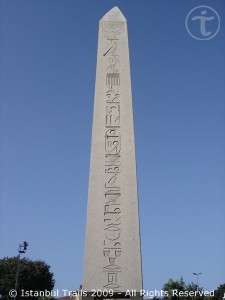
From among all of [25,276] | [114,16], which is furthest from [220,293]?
[114,16]

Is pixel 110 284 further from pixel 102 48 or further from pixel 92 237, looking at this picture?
pixel 102 48

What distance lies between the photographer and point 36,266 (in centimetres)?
3328

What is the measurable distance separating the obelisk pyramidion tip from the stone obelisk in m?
0.40

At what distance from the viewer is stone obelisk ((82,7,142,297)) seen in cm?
640

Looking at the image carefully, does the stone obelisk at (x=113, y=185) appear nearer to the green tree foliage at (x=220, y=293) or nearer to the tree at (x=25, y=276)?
the green tree foliage at (x=220, y=293)

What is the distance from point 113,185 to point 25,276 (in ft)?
89.8

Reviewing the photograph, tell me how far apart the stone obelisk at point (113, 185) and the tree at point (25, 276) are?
26.6 m

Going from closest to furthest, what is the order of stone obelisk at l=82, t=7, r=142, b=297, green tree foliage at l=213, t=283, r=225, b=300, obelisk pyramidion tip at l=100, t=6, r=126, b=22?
stone obelisk at l=82, t=7, r=142, b=297, obelisk pyramidion tip at l=100, t=6, r=126, b=22, green tree foliage at l=213, t=283, r=225, b=300

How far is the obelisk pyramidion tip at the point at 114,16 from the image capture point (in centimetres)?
849

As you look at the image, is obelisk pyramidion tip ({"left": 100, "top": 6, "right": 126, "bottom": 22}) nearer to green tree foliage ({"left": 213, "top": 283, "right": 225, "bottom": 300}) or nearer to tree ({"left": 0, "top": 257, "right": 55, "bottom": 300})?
green tree foliage ({"left": 213, "top": 283, "right": 225, "bottom": 300})

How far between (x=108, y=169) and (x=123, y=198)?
54cm

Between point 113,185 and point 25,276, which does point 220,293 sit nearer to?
point 25,276

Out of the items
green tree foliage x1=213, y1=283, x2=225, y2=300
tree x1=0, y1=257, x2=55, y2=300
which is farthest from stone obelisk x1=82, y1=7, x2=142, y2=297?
tree x1=0, y1=257, x2=55, y2=300

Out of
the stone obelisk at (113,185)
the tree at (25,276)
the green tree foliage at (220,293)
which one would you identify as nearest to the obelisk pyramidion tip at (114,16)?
the stone obelisk at (113,185)
